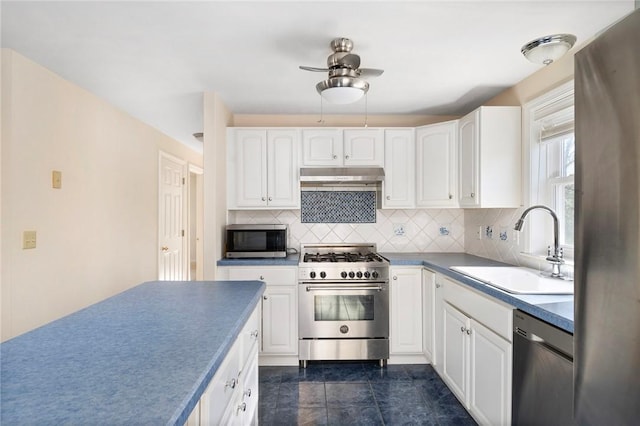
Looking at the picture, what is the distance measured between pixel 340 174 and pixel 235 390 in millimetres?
2079

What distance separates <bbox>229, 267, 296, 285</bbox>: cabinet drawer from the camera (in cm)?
289

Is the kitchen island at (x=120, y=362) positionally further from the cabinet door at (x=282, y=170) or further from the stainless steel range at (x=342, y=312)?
the cabinet door at (x=282, y=170)

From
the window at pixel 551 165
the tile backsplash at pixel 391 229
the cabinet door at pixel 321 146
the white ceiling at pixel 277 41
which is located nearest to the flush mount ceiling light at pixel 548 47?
the white ceiling at pixel 277 41

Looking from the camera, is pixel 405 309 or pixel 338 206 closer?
pixel 405 309

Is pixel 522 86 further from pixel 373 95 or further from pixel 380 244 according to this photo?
pixel 380 244

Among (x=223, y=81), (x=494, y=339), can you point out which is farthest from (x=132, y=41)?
(x=494, y=339)

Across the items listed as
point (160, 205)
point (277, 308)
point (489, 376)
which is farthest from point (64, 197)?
point (489, 376)

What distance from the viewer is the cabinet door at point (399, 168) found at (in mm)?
3184

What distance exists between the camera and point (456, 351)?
2.29 meters

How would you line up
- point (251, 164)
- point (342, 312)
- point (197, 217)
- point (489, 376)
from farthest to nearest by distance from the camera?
1. point (197, 217)
2. point (251, 164)
3. point (342, 312)
4. point (489, 376)

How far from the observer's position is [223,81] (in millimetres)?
2607

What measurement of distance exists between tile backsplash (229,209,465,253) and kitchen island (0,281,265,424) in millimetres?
2044

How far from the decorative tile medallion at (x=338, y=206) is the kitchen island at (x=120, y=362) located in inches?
81.8

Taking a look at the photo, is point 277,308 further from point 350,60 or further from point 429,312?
point 350,60
